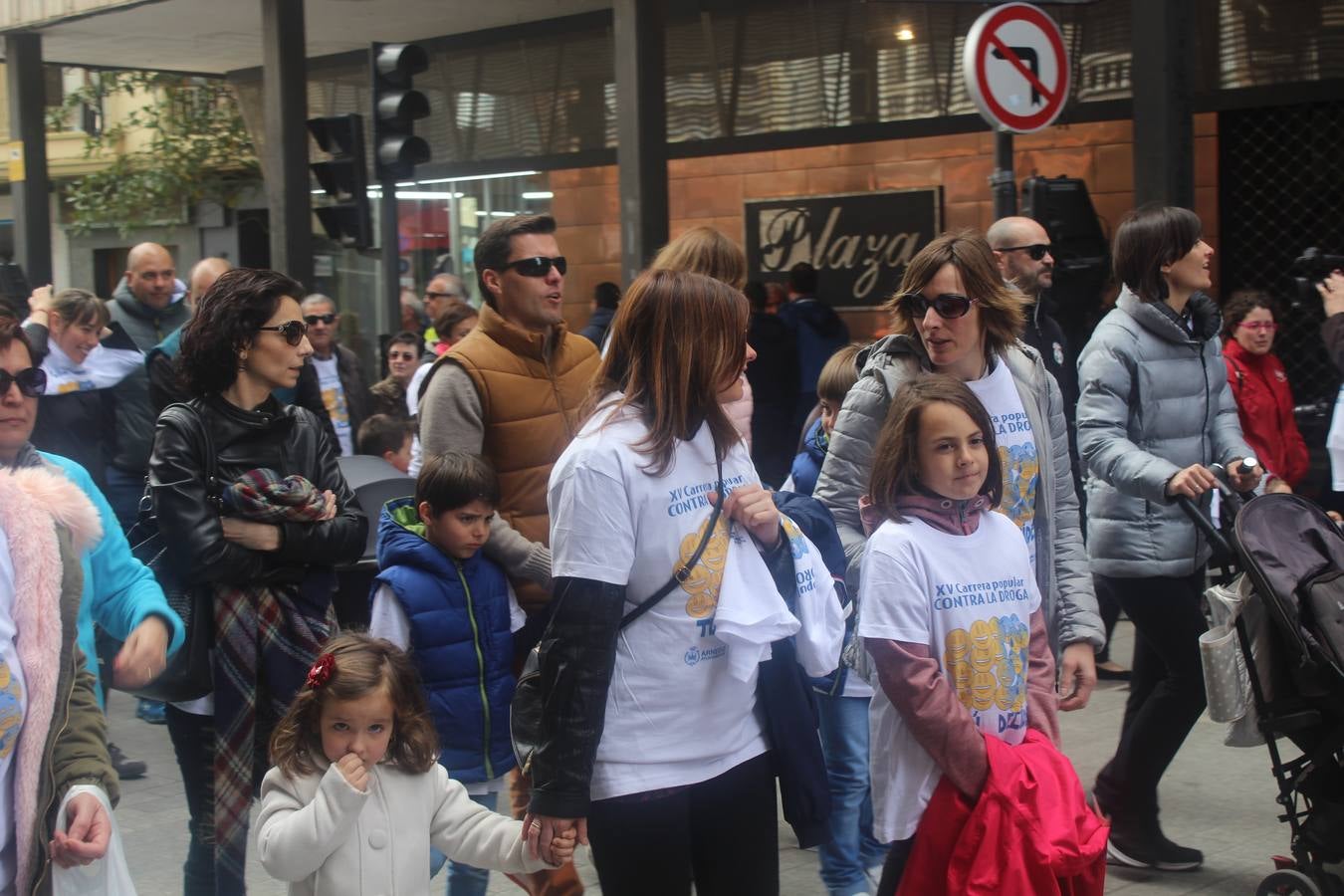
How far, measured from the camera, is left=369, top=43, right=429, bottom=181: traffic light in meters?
9.11

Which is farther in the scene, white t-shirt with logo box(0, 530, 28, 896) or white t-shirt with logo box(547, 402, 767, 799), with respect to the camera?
white t-shirt with logo box(547, 402, 767, 799)

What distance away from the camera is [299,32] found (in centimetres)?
1327

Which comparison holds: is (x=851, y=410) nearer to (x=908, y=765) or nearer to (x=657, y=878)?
(x=908, y=765)

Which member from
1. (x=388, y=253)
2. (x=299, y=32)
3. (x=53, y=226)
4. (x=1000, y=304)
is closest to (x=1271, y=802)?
(x=1000, y=304)

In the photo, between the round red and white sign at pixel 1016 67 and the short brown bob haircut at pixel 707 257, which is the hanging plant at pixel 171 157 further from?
the short brown bob haircut at pixel 707 257

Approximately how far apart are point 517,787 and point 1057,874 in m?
1.64

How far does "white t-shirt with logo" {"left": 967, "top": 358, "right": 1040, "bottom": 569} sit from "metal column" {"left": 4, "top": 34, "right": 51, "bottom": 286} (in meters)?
12.7

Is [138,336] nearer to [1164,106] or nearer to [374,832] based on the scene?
[1164,106]

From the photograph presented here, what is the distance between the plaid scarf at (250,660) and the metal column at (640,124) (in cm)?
731

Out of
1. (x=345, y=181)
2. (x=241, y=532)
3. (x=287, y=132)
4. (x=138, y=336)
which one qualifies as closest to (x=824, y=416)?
(x=241, y=532)

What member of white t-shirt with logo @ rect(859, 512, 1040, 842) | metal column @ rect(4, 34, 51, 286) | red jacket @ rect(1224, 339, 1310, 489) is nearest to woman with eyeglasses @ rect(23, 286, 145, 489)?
white t-shirt with logo @ rect(859, 512, 1040, 842)

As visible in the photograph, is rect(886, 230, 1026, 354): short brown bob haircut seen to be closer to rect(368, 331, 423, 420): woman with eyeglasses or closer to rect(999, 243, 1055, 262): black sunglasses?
rect(999, 243, 1055, 262): black sunglasses

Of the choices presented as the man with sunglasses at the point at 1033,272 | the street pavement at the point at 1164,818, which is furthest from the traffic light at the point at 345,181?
the man with sunglasses at the point at 1033,272

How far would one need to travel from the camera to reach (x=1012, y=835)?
11.5 ft
